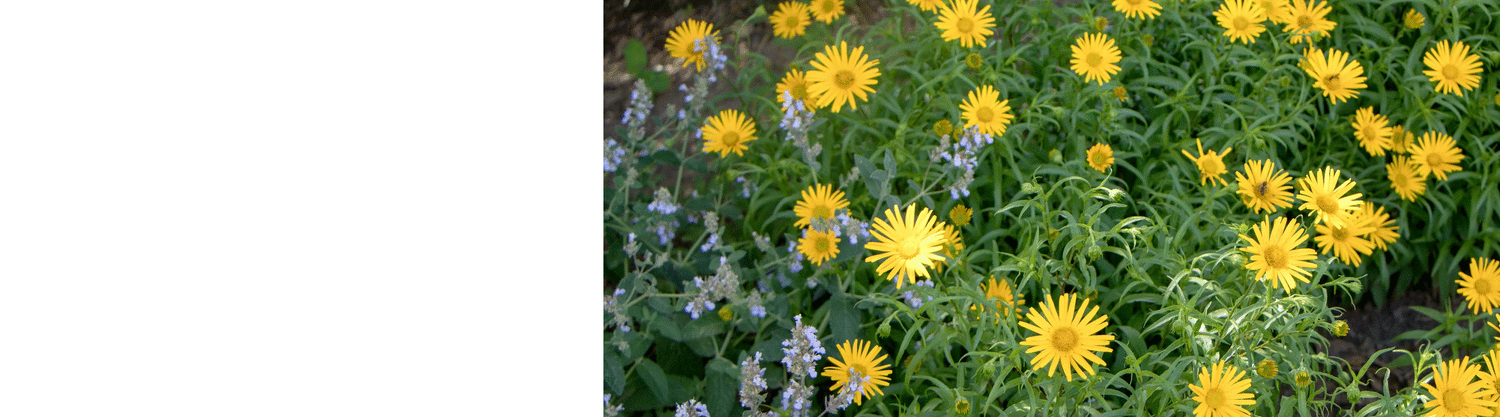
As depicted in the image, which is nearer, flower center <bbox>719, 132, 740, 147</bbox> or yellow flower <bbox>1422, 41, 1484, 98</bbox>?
flower center <bbox>719, 132, 740, 147</bbox>

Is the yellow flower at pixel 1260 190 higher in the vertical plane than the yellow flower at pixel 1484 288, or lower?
higher

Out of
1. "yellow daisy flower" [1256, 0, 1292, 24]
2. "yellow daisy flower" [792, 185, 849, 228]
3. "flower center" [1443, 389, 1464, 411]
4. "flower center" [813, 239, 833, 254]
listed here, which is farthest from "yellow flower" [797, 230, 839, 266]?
"yellow daisy flower" [1256, 0, 1292, 24]

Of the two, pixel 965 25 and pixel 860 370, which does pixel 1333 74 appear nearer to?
pixel 965 25

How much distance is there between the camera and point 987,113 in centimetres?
182

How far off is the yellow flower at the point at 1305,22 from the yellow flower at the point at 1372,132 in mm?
200

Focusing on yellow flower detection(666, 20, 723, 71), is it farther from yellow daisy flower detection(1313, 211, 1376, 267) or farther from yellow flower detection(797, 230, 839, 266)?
yellow daisy flower detection(1313, 211, 1376, 267)

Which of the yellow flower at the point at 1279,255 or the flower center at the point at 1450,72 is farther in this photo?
the flower center at the point at 1450,72

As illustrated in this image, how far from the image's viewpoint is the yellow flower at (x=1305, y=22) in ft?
6.83

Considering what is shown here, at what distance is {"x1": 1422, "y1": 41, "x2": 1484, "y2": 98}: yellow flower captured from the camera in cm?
211

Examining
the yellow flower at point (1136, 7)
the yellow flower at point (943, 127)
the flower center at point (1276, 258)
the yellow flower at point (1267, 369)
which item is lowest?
the yellow flower at point (1267, 369)

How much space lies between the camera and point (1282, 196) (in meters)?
1.66

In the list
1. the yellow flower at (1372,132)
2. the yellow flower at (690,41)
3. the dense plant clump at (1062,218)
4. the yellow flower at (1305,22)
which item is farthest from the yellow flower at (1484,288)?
the yellow flower at (690,41)
